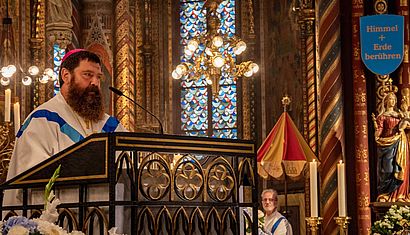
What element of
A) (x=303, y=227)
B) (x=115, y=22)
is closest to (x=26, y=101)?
(x=115, y=22)

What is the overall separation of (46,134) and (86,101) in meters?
0.32

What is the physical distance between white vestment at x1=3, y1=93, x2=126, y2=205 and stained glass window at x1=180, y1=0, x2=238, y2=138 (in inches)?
563

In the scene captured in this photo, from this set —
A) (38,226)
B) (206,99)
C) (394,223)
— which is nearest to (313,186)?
(394,223)

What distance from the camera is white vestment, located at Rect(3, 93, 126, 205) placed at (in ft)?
16.0

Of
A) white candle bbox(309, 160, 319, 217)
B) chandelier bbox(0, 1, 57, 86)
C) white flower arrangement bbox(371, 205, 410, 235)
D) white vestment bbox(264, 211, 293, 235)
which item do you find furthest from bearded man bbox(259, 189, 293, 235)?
chandelier bbox(0, 1, 57, 86)

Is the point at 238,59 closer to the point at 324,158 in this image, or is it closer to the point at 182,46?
the point at 182,46

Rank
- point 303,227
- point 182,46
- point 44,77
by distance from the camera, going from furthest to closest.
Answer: point 182,46 < point 303,227 < point 44,77

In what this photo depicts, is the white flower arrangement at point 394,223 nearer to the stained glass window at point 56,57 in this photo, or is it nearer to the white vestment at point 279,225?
the white vestment at point 279,225

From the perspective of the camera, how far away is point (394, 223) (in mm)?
11070

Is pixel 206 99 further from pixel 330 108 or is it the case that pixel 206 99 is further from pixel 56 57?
pixel 330 108

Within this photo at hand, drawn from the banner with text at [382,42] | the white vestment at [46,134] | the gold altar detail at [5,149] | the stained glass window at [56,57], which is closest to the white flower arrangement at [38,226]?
the white vestment at [46,134]

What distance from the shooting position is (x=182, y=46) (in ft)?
67.9

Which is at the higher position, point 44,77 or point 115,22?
point 115,22

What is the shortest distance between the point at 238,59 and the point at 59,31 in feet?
12.8
